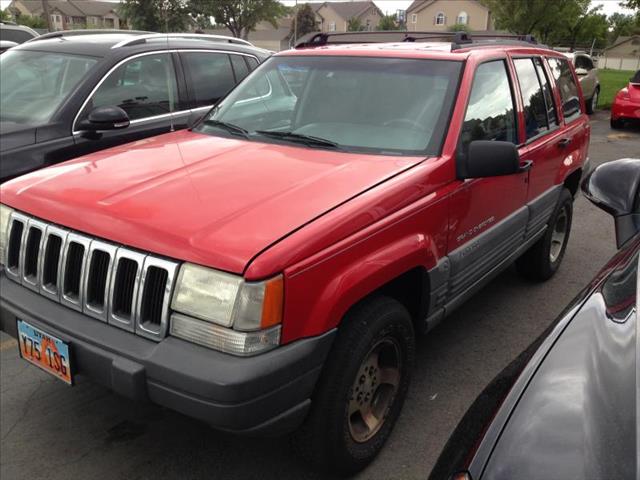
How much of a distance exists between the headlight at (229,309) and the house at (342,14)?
90324 millimetres

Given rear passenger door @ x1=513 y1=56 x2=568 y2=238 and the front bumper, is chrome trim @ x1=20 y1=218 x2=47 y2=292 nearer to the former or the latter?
the front bumper

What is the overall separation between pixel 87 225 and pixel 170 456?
3.73ft

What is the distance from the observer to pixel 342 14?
89438mm

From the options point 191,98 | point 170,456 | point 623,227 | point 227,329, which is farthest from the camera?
point 191,98

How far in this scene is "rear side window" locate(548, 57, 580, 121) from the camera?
4.43m

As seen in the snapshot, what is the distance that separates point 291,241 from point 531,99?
2524 mm

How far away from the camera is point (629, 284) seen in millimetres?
1789

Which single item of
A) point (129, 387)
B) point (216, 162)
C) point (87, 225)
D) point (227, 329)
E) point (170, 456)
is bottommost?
point (170, 456)

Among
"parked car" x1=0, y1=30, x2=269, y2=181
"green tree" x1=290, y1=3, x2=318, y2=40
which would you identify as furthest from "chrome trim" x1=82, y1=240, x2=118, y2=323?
"green tree" x1=290, y1=3, x2=318, y2=40

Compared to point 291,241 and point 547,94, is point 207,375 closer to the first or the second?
point 291,241

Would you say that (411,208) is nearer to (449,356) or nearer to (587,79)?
(449,356)

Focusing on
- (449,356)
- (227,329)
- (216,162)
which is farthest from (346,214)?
(449,356)

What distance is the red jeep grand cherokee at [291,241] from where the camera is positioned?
6.58 feet

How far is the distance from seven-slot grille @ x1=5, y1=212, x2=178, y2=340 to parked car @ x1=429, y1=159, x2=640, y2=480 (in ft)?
3.74
